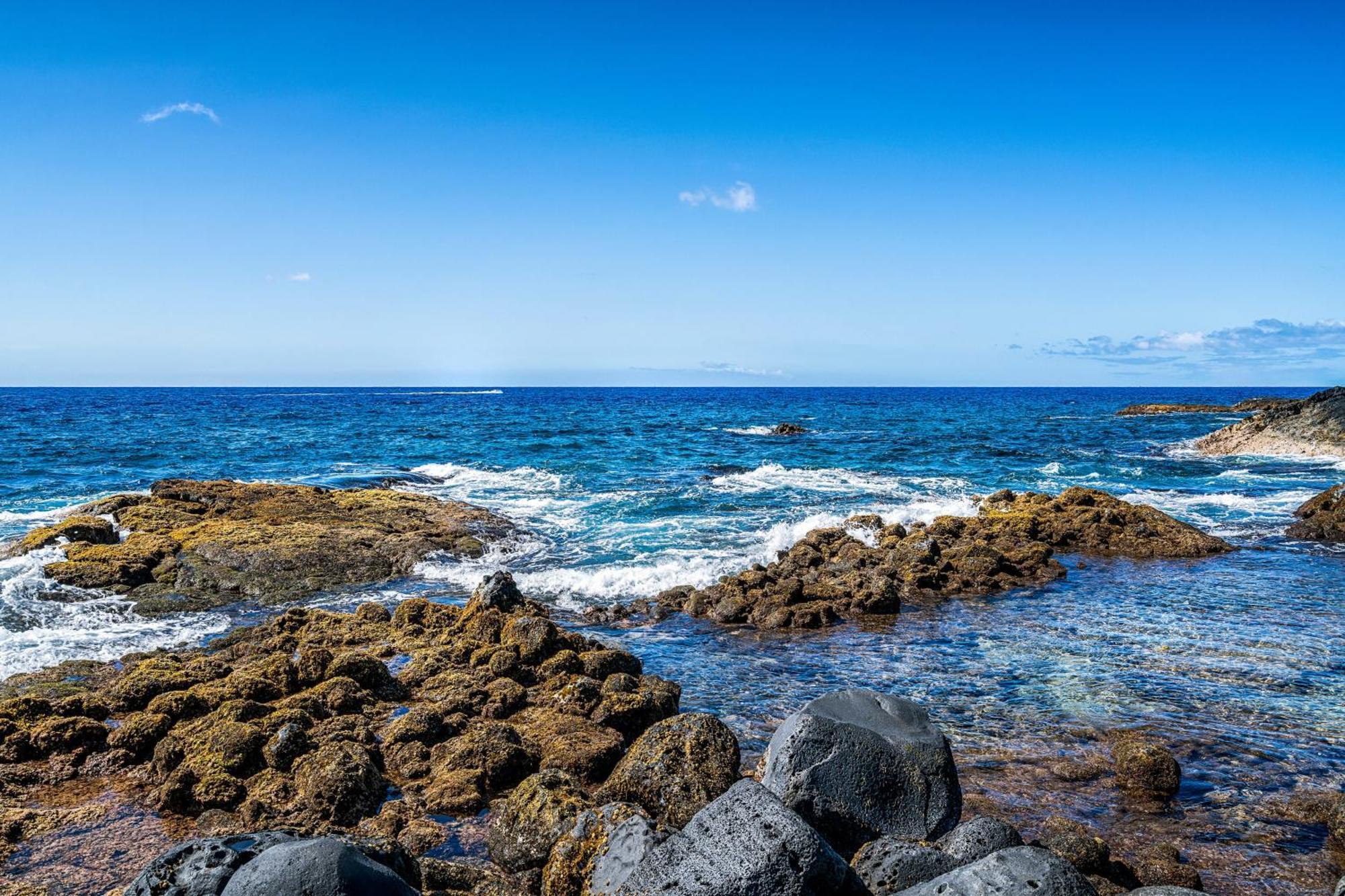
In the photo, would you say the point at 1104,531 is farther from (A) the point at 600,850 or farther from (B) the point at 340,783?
(B) the point at 340,783

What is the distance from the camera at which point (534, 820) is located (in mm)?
6832

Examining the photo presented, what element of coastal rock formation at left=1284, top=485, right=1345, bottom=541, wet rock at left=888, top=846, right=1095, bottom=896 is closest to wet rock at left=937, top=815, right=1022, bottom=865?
wet rock at left=888, top=846, right=1095, bottom=896

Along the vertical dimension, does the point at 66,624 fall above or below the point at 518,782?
below

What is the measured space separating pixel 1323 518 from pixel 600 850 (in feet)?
82.3

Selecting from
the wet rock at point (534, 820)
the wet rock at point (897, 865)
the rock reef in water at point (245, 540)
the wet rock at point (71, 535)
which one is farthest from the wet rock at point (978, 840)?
the wet rock at point (71, 535)

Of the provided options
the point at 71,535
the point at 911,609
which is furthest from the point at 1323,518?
the point at 71,535

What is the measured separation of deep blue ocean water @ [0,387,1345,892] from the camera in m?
10.1

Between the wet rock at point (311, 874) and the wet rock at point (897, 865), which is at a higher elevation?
the wet rock at point (311, 874)

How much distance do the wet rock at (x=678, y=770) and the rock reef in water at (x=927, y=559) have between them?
710cm

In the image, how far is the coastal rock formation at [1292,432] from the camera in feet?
136

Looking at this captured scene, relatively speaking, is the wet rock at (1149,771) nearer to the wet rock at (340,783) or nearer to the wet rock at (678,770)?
the wet rock at (678,770)

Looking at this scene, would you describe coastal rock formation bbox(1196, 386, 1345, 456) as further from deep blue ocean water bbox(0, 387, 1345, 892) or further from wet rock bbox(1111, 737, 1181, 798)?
wet rock bbox(1111, 737, 1181, 798)

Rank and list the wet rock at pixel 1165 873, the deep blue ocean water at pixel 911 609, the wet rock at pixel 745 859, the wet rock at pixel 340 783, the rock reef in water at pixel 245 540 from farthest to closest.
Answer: the rock reef in water at pixel 245 540 → the deep blue ocean water at pixel 911 609 → the wet rock at pixel 340 783 → the wet rock at pixel 1165 873 → the wet rock at pixel 745 859

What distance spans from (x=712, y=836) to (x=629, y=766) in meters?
2.62
